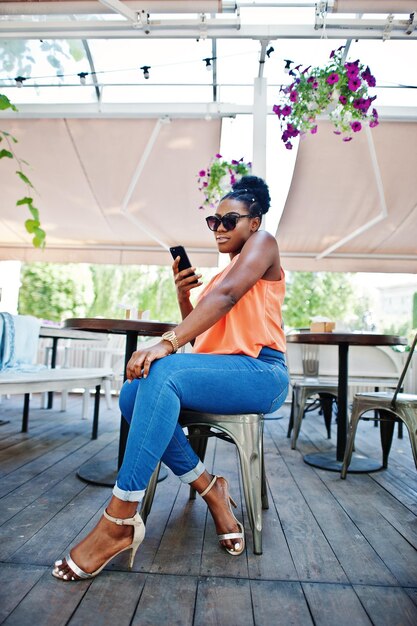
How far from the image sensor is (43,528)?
61.7 inches

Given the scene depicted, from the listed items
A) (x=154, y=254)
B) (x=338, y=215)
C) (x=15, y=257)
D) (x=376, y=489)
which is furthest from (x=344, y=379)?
(x=15, y=257)

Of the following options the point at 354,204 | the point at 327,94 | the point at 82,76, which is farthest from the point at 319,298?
A: the point at 327,94

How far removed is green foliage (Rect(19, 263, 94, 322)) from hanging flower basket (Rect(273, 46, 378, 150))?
1101cm

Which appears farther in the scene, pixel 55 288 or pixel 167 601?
pixel 55 288

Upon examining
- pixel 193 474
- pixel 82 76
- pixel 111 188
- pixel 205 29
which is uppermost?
pixel 82 76

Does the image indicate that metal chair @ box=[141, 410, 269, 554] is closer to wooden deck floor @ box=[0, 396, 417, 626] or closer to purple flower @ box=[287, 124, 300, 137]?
wooden deck floor @ box=[0, 396, 417, 626]

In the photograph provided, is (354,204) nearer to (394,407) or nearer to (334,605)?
(394,407)

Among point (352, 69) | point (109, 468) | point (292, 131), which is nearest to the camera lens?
point (109, 468)

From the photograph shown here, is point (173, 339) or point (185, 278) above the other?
point (185, 278)

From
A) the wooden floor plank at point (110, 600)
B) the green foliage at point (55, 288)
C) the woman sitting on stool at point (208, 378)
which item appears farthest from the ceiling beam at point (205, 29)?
the green foliage at point (55, 288)

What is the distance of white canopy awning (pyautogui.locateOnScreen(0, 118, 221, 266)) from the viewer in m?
5.10

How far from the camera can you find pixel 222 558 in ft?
4.56

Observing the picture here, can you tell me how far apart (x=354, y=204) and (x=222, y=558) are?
469 cm

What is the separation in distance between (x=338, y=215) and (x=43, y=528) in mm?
4727
